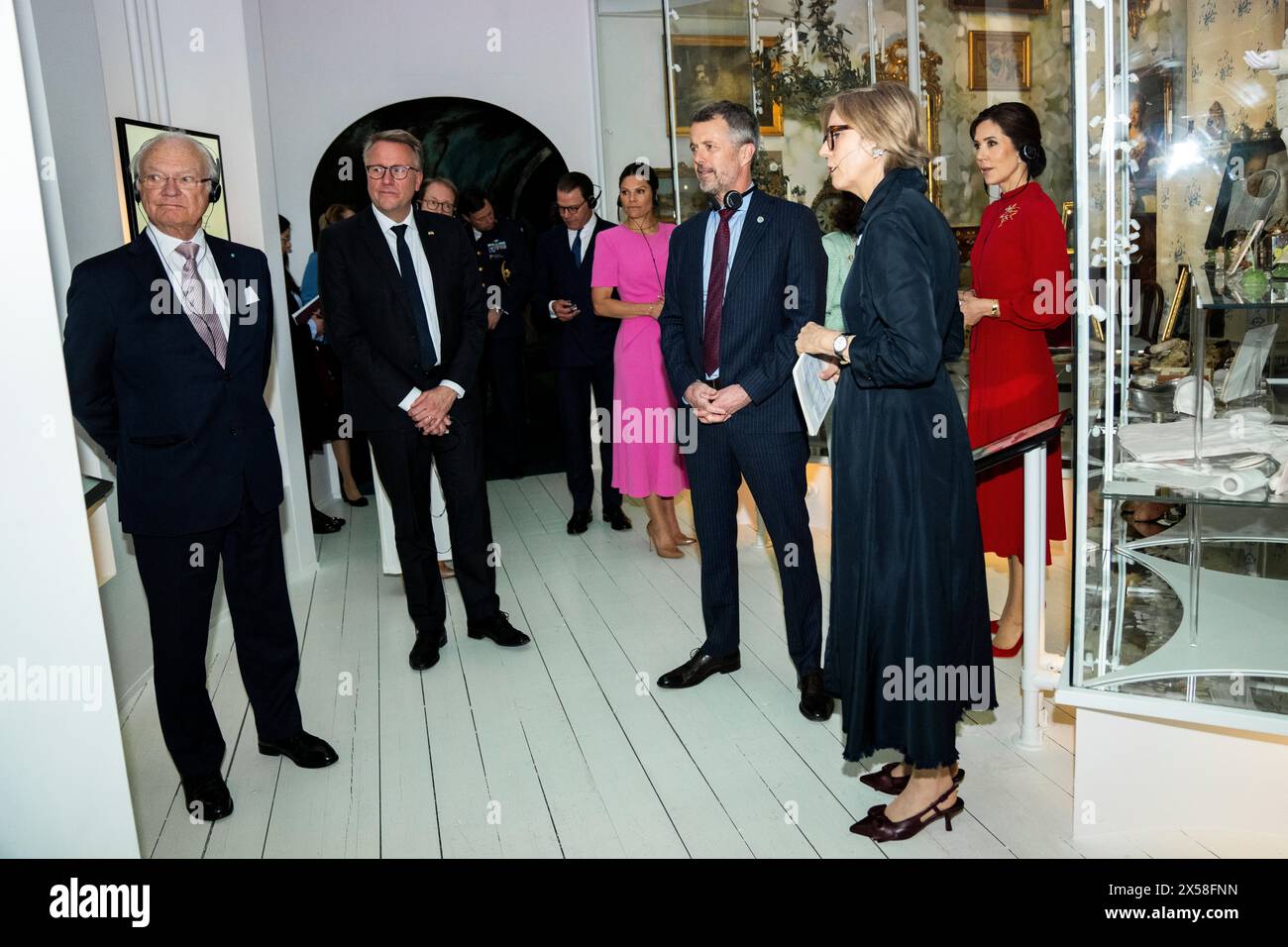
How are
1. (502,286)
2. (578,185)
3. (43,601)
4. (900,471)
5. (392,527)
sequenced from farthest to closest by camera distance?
(502,286) < (578,185) < (392,527) < (900,471) < (43,601)

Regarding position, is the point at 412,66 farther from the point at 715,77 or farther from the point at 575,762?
the point at 575,762

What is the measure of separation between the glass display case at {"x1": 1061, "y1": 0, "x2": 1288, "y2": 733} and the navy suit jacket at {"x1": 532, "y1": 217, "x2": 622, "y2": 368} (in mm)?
3383

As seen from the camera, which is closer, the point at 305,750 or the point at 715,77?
the point at 305,750

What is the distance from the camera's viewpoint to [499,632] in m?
4.21

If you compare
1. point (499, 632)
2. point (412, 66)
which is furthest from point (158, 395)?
point (412, 66)

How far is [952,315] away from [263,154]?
3675mm

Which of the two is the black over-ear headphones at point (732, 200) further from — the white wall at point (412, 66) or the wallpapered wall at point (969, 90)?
the white wall at point (412, 66)

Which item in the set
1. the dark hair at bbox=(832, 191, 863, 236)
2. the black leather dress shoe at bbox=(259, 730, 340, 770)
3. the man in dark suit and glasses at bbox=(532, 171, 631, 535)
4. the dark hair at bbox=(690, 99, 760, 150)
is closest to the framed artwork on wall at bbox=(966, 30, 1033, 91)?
the dark hair at bbox=(832, 191, 863, 236)

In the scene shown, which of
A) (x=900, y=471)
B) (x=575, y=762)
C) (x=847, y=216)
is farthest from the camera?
(x=847, y=216)

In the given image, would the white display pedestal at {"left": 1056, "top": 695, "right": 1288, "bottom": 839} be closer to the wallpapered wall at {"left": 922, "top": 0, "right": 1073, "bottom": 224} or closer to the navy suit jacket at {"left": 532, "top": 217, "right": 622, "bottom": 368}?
the wallpapered wall at {"left": 922, "top": 0, "right": 1073, "bottom": 224}

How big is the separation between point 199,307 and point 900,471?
182 centimetres

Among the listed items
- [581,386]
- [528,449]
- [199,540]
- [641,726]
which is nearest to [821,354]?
[641,726]

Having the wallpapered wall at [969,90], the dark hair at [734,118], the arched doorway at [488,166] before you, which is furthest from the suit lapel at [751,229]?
the arched doorway at [488,166]
